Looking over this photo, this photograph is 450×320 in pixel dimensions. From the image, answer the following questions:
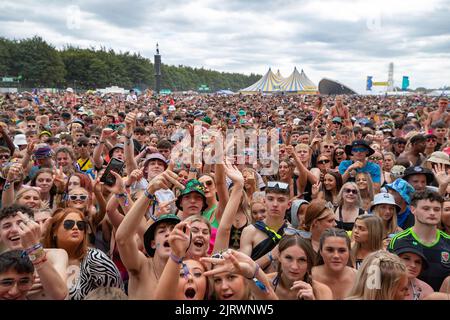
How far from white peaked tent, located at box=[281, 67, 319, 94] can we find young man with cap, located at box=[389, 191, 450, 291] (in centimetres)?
5795

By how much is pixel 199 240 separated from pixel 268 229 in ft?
2.55

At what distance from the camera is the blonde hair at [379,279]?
8.81 feet

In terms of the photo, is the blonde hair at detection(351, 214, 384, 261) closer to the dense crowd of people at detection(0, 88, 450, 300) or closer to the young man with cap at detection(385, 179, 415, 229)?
the dense crowd of people at detection(0, 88, 450, 300)

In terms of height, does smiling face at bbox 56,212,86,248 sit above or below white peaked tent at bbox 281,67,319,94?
below

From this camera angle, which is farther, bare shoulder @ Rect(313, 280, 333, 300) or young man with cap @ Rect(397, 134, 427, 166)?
young man with cap @ Rect(397, 134, 427, 166)

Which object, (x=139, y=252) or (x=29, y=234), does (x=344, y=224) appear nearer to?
(x=139, y=252)

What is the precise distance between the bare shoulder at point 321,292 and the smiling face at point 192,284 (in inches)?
30.2

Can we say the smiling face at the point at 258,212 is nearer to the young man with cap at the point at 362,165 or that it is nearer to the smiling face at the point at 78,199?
the smiling face at the point at 78,199

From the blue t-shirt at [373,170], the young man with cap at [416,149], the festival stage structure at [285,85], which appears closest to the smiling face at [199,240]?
the blue t-shirt at [373,170]

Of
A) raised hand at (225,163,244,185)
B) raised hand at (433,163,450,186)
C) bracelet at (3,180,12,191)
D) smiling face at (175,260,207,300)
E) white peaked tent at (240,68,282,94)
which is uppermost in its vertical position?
white peaked tent at (240,68,282,94)

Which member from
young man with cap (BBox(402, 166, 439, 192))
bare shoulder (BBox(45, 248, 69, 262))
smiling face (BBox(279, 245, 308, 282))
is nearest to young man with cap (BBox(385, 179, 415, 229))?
young man with cap (BBox(402, 166, 439, 192))

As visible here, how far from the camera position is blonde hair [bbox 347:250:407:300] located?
8.81 ft

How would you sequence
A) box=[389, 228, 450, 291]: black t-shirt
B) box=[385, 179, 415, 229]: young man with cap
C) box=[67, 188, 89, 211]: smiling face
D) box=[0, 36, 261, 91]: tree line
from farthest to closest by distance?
box=[0, 36, 261, 91]: tree line → box=[385, 179, 415, 229]: young man with cap → box=[67, 188, 89, 211]: smiling face → box=[389, 228, 450, 291]: black t-shirt
